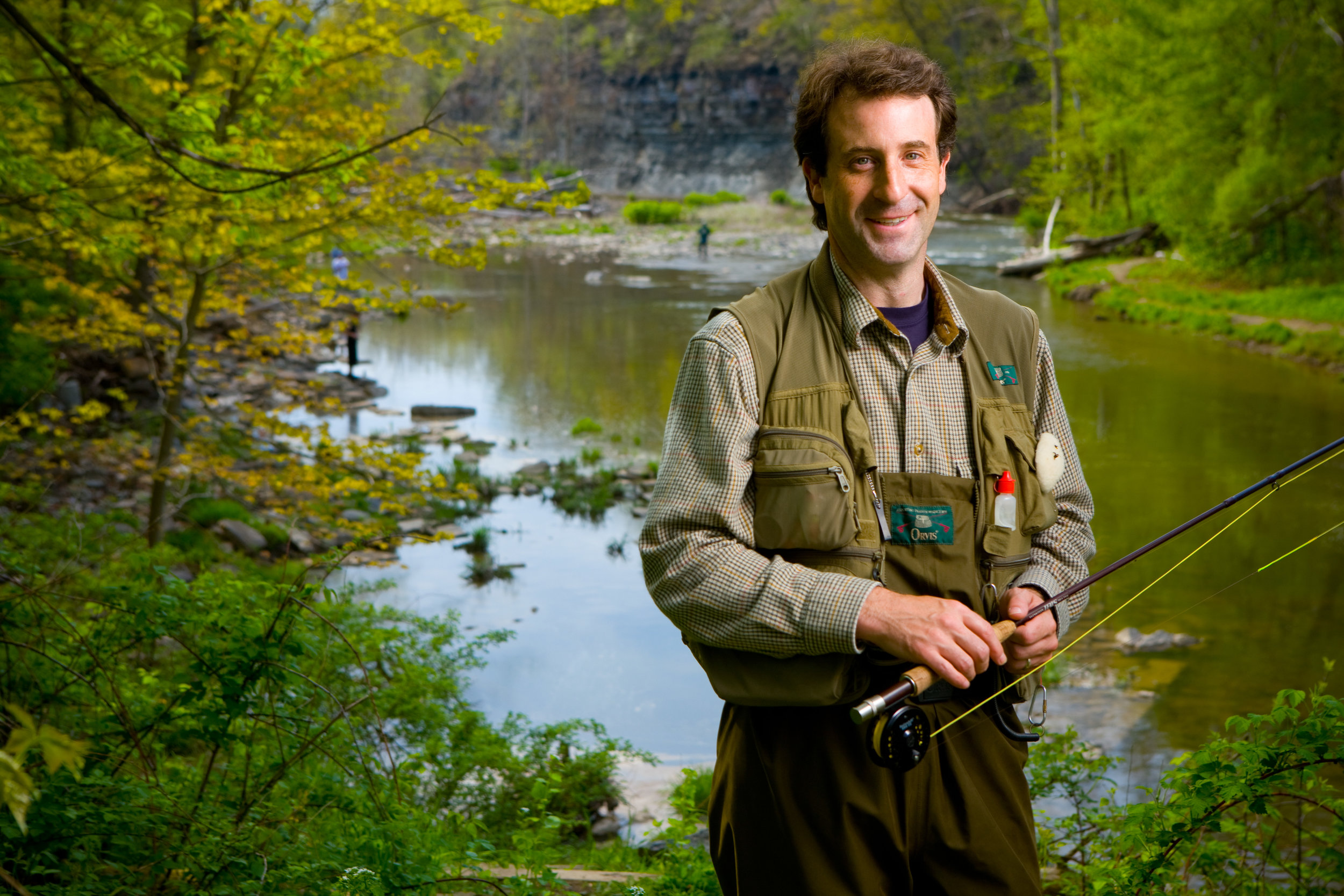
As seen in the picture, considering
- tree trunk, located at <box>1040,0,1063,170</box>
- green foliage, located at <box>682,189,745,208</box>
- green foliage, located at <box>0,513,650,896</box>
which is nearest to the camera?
green foliage, located at <box>0,513,650,896</box>

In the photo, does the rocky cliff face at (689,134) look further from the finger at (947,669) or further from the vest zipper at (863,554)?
the finger at (947,669)

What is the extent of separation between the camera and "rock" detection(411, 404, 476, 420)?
45.5ft

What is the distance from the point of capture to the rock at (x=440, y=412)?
13.9 meters

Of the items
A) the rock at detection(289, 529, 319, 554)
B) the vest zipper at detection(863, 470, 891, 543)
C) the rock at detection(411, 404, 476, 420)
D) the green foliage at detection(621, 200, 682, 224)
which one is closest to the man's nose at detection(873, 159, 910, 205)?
the vest zipper at detection(863, 470, 891, 543)

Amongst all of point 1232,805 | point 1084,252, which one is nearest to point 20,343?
point 1232,805

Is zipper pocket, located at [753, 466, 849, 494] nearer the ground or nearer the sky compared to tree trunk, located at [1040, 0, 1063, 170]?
nearer the ground

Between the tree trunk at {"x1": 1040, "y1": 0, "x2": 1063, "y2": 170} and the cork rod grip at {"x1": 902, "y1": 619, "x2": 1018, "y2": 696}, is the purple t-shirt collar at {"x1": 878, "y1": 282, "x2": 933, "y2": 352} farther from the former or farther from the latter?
the tree trunk at {"x1": 1040, "y1": 0, "x2": 1063, "y2": 170}

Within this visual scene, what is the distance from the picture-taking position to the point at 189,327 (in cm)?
752

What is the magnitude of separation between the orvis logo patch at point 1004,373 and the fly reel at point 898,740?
620 millimetres

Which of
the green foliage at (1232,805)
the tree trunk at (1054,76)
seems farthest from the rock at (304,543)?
the tree trunk at (1054,76)

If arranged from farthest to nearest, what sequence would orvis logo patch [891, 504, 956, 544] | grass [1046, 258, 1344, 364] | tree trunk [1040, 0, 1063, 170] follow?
1. tree trunk [1040, 0, 1063, 170]
2. grass [1046, 258, 1344, 364]
3. orvis logo patch [891, 504, 956, 544]

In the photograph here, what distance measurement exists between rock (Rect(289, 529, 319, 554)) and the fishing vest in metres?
7.72

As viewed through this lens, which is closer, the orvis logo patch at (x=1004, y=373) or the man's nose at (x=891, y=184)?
the man's nose at (x=891, y=184)

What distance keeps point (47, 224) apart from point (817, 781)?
18.8 feet
